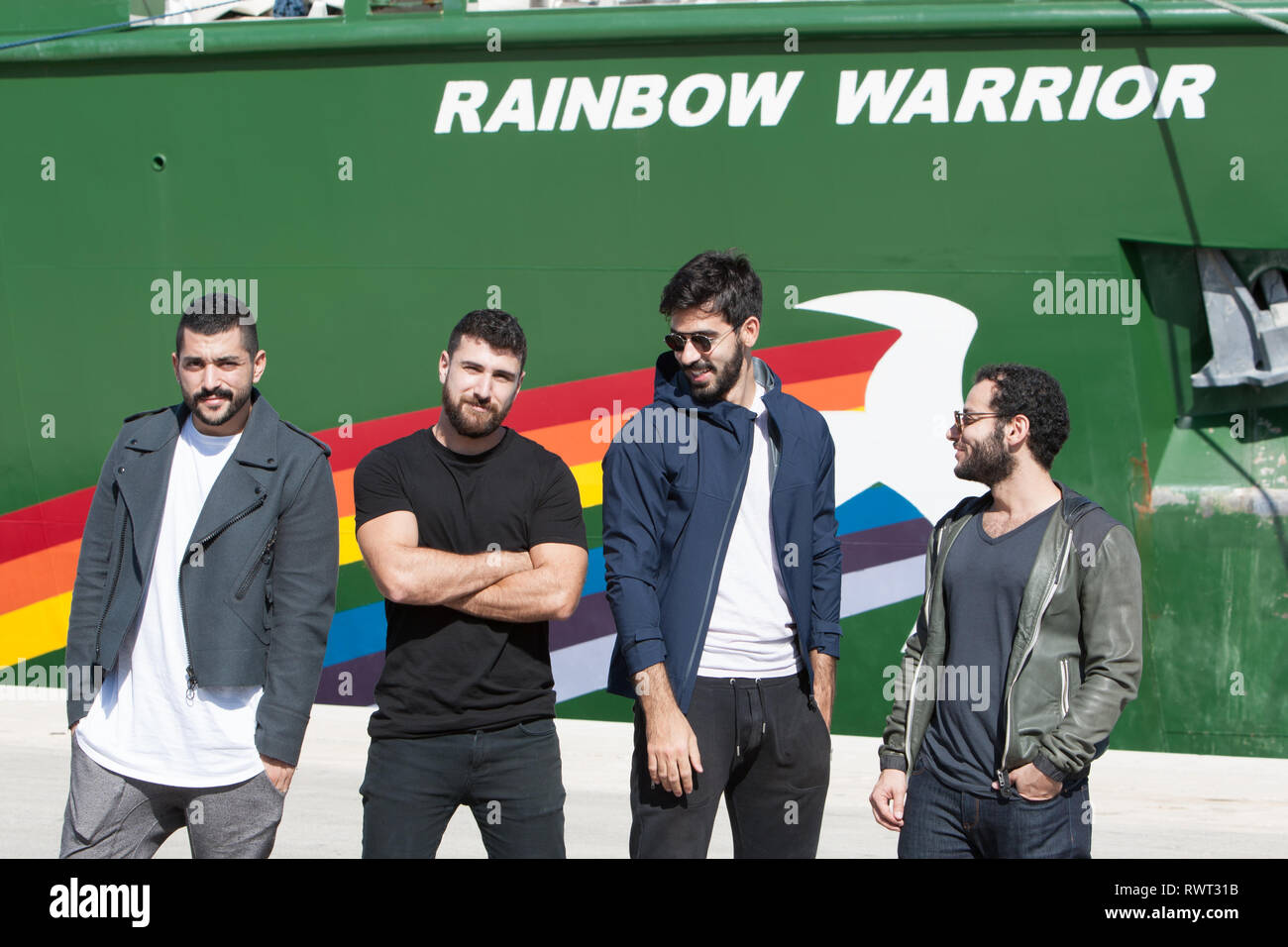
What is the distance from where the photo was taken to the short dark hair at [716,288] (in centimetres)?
324

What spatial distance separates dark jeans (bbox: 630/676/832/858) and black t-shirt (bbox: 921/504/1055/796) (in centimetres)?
34

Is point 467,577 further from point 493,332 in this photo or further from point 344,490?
point 344,490

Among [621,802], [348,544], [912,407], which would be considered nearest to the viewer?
[621,802]

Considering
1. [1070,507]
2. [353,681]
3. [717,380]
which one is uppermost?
[717,380]

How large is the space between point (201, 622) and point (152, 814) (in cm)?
47

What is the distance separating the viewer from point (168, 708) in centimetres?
303

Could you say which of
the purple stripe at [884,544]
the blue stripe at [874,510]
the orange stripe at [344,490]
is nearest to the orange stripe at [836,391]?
the blue stripe at [874,510]

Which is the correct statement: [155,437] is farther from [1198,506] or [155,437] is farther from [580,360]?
[1198,506]

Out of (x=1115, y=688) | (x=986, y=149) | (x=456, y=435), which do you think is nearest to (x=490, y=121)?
(x=986, y=149)

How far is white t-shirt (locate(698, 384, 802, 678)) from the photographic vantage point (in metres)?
3.23

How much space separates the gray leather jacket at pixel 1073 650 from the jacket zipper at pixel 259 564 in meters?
1.75

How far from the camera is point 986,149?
19.2 ft

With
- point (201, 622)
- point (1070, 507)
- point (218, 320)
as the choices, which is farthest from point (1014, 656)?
point (218, 320)
